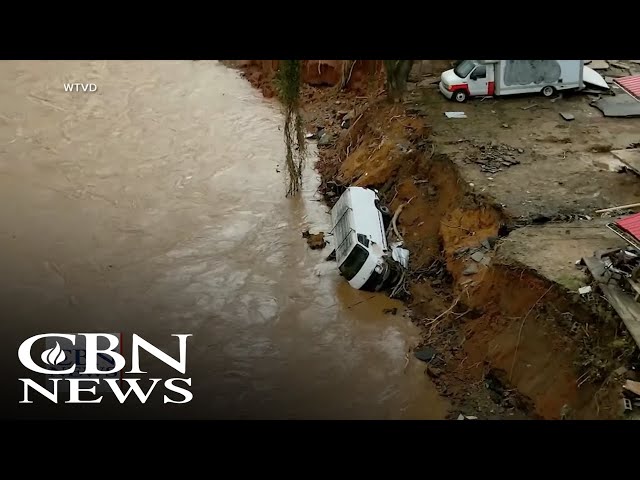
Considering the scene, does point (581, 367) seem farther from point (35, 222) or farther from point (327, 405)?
point (35, 222)

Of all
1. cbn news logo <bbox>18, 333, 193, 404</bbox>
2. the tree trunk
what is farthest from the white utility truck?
cbn news logo <bbox>18, 333, 193, 404</bbox>

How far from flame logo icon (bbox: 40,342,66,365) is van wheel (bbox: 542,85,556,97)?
11.8 metres

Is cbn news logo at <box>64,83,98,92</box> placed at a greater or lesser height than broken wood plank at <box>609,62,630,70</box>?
lesser

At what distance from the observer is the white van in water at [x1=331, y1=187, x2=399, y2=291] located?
13.9 metres

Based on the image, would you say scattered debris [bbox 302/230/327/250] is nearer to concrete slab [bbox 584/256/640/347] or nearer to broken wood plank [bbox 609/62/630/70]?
concrete slab [bbox 584/256/640/347]

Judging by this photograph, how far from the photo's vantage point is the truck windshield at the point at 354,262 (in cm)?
1394

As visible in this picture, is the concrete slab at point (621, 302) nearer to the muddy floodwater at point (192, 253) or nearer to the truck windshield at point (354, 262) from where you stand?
the muddy floodwater at point (192, 253)

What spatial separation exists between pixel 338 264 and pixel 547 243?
396cm

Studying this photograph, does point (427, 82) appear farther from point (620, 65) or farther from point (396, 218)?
point (620, 65)

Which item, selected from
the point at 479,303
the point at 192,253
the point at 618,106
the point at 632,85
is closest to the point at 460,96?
the point at 618,106

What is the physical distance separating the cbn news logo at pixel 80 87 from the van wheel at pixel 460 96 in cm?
1022

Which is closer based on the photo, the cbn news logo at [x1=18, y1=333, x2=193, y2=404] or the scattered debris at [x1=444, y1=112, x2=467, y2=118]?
the cbn news logo at [x1=18, y1=333, x2=193, y2=404]

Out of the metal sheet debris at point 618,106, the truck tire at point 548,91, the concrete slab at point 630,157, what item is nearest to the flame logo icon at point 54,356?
the concrete slab at point 630,157

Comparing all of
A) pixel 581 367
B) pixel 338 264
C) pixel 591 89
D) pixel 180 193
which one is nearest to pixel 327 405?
pixel 338 264
